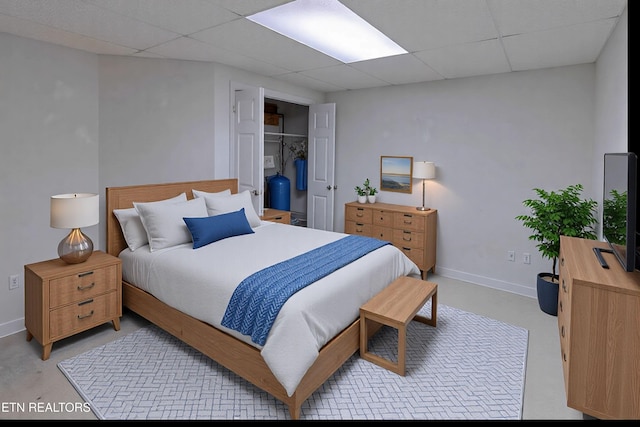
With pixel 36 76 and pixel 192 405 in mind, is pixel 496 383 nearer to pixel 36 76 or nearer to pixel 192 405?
pixel 192 405

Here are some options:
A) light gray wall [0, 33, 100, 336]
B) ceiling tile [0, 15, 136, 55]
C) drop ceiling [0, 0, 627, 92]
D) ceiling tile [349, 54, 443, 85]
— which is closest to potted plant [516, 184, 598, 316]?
drop ceiling [0, 0, 627, 92]

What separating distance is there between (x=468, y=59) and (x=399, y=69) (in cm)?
74

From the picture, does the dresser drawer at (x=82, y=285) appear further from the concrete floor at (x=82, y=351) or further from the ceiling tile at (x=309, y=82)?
the ceiling tile at (x=309, y=82)

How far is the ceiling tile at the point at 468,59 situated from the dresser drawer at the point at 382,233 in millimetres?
1936

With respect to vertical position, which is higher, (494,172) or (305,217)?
(494,172)

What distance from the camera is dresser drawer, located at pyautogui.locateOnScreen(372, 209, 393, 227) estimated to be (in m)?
4.81

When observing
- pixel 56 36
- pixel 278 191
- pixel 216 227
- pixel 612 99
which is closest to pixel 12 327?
pixel 216 227

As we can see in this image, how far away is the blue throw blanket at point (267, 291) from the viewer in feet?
7.35

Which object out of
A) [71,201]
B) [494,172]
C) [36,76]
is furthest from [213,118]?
[494,172]

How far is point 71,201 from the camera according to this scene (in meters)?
2.74

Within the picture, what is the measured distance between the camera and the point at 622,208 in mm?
2115

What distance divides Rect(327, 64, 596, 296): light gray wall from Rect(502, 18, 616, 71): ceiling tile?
0.28 m
